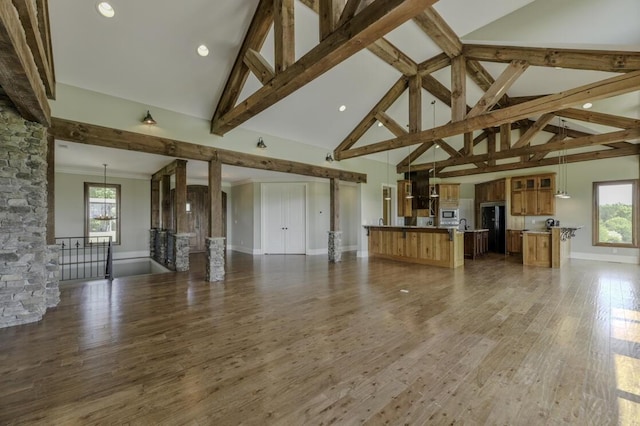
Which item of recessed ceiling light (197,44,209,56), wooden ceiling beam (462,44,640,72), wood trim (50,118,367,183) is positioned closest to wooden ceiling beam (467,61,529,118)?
wooden ceiling beam (462,44,640,72)

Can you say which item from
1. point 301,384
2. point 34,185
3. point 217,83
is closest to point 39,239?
point 34,185

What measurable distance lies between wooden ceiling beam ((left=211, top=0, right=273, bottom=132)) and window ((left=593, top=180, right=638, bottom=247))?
957 centimetres

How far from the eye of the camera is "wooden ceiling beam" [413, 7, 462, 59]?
14.4 feet

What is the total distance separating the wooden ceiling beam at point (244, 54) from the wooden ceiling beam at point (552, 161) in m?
8.42

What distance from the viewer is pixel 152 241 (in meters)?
8.68

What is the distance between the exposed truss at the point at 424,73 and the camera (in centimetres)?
259

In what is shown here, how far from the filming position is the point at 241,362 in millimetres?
2406

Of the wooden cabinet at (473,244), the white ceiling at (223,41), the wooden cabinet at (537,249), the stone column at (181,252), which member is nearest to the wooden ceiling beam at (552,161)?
the white ceiling at (223,41)

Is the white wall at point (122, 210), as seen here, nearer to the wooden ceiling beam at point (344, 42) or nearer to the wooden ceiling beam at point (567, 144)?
the wooden ceiling beam at point (344, 42)

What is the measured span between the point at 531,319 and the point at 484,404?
2135mm

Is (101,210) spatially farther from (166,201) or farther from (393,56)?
(393,56)

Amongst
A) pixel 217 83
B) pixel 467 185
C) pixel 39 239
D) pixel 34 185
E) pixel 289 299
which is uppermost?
pixel 217 83

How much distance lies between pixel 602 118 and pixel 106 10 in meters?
9.27

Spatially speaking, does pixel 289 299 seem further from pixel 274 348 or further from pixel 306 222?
pixel 306 222
